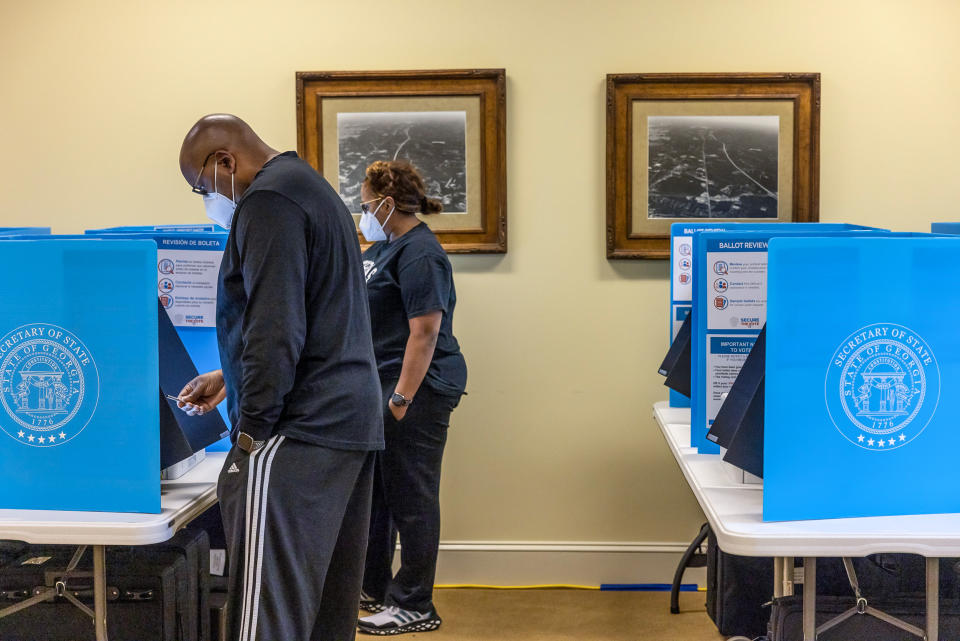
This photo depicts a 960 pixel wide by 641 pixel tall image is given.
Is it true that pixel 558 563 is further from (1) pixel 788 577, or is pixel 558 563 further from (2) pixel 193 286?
(2) pixel 193 286

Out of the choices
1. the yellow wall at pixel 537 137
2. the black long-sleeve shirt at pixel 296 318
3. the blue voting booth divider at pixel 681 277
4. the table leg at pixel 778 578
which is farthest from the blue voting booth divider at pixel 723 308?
the yellow wall at pixel 537 137

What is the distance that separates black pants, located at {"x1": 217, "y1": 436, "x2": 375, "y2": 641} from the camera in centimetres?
164

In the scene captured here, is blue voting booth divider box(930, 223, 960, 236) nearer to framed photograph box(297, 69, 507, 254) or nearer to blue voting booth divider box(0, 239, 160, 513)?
framed photograph box(297, 69, 507, 254)

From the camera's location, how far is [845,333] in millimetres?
1538

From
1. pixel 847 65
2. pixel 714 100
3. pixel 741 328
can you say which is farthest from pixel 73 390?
pixel 847 65

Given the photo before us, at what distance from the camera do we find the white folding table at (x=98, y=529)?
161 cm

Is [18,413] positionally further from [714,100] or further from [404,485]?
[714,100]

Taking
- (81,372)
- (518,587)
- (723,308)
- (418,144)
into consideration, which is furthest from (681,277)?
(81,372)

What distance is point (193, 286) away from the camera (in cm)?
206

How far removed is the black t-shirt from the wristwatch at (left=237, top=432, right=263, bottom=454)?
3.63ft

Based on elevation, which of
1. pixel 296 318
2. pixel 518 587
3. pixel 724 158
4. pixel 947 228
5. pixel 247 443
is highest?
pixel 724 158

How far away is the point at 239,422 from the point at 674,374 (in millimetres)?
1210

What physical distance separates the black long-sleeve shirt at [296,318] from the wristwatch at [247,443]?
11 mm

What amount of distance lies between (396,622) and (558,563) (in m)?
0.73
